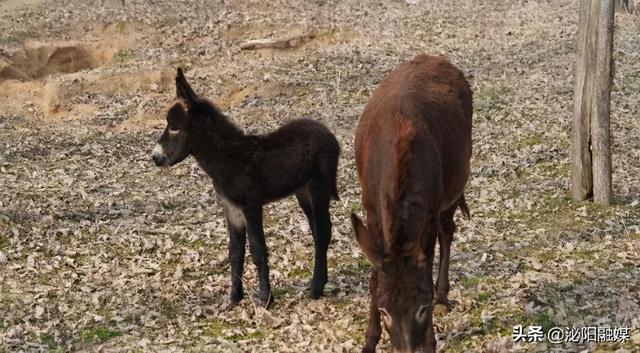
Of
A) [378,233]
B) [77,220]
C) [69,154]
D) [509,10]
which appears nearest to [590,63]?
[378,233]

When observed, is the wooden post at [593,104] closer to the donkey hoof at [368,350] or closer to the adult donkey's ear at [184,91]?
the donkey hoof at [368,350]

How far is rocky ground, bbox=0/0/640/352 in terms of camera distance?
25.1 ft

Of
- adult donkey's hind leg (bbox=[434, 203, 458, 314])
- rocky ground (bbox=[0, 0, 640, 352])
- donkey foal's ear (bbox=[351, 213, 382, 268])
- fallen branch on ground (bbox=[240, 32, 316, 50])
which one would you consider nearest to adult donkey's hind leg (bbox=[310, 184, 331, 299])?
rocky ground (bbox=[0, 0, 640, 352])

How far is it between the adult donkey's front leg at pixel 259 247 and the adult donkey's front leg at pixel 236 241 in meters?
0.19

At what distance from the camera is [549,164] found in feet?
39.6

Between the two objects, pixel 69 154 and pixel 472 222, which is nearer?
pixel 472 222

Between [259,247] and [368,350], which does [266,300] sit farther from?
[368,350]

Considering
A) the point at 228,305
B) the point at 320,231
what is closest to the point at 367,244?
the point at 320,231

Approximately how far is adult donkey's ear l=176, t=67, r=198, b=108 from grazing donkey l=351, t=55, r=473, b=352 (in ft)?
6.54

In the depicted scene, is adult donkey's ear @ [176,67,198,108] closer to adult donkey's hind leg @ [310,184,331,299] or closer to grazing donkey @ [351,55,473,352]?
adult donkey's hind leg @ [310,184,331,299]

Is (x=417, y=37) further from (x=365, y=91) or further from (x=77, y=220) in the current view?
(x=77, y=220)

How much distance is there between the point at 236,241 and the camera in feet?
26.7

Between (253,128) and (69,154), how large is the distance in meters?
3.58

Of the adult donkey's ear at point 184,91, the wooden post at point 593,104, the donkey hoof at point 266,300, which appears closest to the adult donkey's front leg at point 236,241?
the donkey hoof at point 266,300
